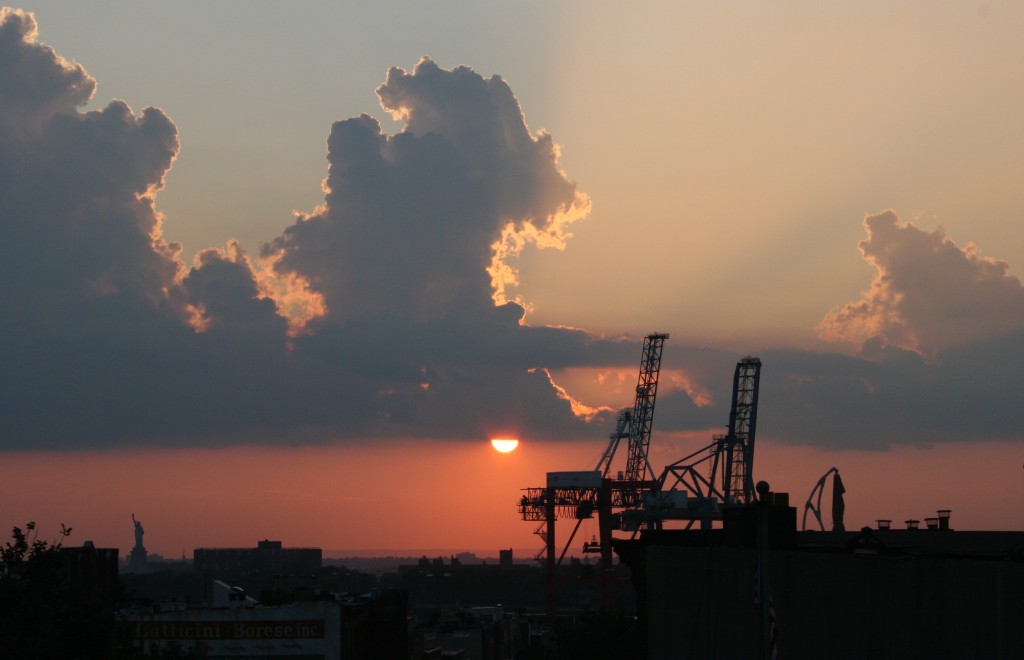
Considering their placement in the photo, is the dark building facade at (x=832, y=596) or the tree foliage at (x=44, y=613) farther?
the tree foliage at (x=44, y=613)

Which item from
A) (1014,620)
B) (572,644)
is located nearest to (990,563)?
(1014,620)

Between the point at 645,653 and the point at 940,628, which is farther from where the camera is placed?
the point at 645,653

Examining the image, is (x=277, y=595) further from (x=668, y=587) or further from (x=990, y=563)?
(x=990, y=563)

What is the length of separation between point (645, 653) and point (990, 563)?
24.3 meters

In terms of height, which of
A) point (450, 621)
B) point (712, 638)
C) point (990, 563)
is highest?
point (990, 563)

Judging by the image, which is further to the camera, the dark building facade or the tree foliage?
the tree foliage

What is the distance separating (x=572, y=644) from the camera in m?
110

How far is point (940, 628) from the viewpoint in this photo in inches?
1069

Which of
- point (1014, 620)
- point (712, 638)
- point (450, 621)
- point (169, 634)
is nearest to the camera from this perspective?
point (1014, 620)

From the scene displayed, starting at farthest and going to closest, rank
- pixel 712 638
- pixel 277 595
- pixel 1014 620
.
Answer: pixel 277 595 < pixel 712 638 < pixel 1014 620

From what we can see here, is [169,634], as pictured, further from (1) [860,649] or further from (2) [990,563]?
(2) [990,563]

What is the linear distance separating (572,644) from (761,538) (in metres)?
87.4

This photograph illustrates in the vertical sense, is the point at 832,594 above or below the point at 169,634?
above

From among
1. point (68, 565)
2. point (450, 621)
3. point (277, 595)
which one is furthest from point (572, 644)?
point (68, 565)
